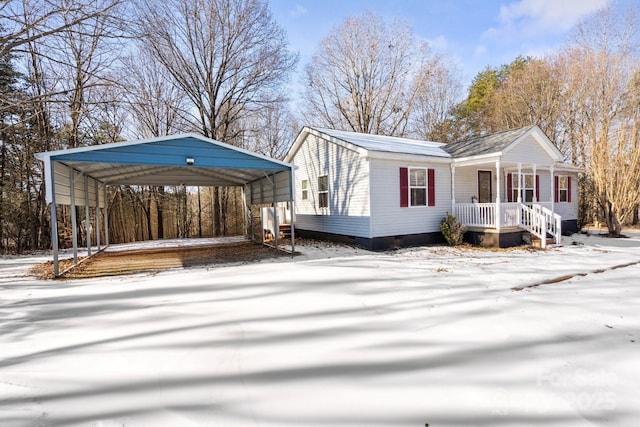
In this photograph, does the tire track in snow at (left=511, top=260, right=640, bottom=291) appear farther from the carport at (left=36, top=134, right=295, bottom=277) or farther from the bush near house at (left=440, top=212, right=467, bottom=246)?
the carport at (left=36, top=134, right=295, bottom=277)

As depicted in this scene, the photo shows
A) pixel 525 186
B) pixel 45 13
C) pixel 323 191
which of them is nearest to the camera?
pixel 45 13

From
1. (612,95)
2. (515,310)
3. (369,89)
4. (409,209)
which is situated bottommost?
(515,310)

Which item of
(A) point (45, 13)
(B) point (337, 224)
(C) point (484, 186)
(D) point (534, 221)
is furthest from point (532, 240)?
(A) point (45, 13)

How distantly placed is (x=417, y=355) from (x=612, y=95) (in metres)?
18.3

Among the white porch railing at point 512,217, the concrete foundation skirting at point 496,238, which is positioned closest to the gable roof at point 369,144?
the white porch railing at point 512,217

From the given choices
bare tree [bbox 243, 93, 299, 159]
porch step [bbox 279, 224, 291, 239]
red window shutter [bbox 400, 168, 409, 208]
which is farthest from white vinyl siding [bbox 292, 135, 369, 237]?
bare tree [bbox 243, 93, 299, 159]

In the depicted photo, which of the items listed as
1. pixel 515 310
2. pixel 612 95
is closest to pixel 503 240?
pixel 515 310

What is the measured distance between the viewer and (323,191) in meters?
12.4

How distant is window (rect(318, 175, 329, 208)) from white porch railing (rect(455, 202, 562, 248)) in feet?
16.2

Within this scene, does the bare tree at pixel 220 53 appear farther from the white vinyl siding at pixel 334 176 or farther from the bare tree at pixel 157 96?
the white vinyl siding at pixel 334 176

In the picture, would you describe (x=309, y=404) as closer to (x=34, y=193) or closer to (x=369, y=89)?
(x=34, y=193)

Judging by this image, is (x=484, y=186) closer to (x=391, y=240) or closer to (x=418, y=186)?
(x=418, y=186)

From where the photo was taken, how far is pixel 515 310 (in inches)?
150

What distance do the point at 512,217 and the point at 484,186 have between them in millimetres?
2083
